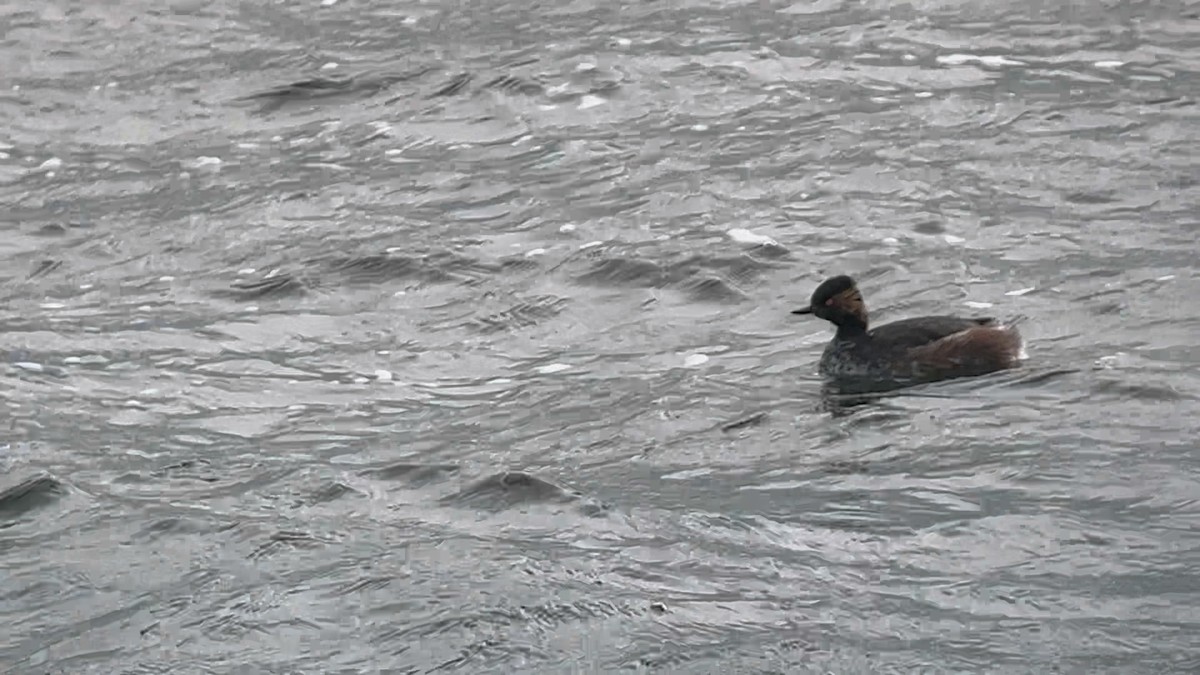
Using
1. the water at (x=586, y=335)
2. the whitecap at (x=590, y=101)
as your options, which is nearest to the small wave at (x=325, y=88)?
the water at (x=586, y=335)

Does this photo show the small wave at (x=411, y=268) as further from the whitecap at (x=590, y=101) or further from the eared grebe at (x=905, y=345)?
the whitecap at (x=590, y=101)

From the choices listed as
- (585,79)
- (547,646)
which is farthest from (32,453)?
(585,79)

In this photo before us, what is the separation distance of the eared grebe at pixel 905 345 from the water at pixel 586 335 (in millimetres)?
154

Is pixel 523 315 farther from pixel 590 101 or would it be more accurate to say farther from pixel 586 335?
pixel 590 101

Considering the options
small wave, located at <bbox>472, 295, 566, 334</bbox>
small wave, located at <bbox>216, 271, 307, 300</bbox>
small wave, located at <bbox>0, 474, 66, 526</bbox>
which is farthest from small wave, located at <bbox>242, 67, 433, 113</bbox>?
small wave, located at <bbox>0, 474, 66, 526</bbox>

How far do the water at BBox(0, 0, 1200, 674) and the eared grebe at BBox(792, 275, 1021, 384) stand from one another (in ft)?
0.50

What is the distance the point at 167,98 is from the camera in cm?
1816

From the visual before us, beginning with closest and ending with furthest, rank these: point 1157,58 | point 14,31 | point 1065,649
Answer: point 1065,649 < point 1157,58 < point 14,31

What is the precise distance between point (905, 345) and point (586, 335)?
205 centimetres

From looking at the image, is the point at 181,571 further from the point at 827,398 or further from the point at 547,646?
the point at 827,398

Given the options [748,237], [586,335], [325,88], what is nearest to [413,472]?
[586,335]

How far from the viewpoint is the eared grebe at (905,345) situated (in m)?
11.4

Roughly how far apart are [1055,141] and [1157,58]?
6.60 feet

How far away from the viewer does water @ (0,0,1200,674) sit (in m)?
8.93
